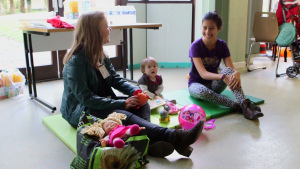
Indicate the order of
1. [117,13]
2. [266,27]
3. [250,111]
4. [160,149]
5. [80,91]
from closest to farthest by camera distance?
1. [160,149]
2. [80,91]
3. [250,111]
4. [117,13]
5. [266,27]

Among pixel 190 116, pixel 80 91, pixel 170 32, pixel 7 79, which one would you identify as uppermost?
pixel 170 32

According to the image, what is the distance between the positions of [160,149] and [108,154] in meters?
0.34

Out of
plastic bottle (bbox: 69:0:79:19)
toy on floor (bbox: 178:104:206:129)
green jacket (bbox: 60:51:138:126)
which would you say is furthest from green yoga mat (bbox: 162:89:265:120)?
plastic bottle (bbox: 69:0:79:19)

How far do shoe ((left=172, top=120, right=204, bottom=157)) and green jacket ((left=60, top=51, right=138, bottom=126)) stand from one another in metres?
0.40

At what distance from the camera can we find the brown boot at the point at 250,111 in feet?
7.58

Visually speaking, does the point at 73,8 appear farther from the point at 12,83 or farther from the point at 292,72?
the point at 292,72

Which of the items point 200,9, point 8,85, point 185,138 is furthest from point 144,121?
point 200,9

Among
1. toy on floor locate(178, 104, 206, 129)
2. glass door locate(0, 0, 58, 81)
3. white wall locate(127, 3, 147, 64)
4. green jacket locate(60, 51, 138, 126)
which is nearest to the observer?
green jacket locate(60, 51, 138, 126)

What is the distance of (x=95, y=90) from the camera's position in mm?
1995

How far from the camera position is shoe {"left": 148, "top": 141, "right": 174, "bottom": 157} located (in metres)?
1.69

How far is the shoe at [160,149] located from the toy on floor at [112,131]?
19cm

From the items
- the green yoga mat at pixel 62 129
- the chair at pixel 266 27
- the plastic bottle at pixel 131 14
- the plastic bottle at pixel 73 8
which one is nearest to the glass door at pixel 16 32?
the plastic bottle at pixel 73 8

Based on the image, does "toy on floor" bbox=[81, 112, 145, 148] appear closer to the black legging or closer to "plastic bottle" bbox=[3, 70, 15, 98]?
the black legging

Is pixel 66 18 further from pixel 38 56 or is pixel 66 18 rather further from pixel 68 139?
pixel 68 139
